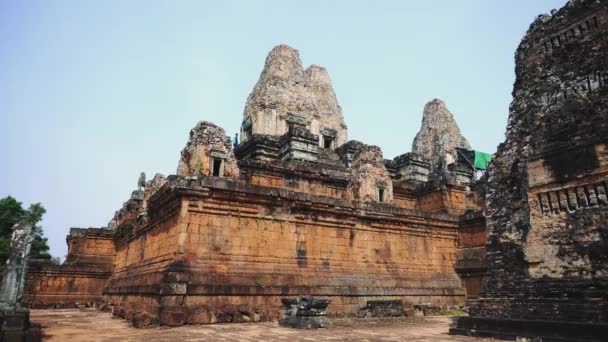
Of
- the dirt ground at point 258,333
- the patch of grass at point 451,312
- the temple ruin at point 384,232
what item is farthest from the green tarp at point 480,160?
the dirt ground at point 258,333

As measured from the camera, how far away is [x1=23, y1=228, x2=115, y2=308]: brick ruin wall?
19516 millimetres

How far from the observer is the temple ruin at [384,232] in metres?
7.63

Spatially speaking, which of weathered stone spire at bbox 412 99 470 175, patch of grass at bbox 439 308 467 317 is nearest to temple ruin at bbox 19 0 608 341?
patch of grass at bbox 439 308 467 317

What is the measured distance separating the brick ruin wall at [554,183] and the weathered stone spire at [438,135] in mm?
23526

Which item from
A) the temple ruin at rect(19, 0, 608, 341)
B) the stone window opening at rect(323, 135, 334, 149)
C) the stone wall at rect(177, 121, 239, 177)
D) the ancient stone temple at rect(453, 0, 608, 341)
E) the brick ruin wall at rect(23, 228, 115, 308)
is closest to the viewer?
the ancient stone temple at rect(453, 0, 608, 341)

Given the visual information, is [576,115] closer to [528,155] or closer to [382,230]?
[528,155]

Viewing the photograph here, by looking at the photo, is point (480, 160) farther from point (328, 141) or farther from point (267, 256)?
point (267, 256)

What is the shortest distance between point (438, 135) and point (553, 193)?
26.2 m

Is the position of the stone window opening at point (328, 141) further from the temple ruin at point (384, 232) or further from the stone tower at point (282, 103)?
the temple ruin at point (384, 232)

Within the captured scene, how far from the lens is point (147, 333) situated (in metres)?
8.97

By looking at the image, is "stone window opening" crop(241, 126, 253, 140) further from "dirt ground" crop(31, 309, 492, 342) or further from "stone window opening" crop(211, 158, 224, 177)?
"dirt ground" crop(31, 309, 492, 342)

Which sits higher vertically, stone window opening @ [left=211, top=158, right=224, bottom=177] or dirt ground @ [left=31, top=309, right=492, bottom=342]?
stone window opening @ [left=211, top=158, right=224, bottom=177]

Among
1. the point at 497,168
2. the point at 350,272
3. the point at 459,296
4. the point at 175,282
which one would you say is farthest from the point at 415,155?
the point at 175,282

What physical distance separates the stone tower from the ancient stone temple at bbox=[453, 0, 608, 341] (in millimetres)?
16983
